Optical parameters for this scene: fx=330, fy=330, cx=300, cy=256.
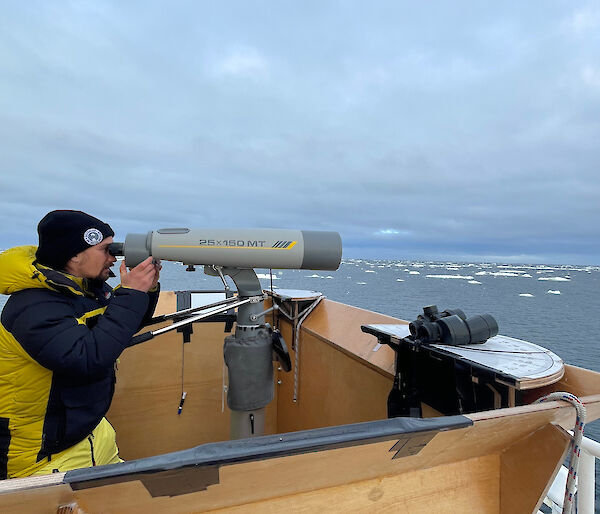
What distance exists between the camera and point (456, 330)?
5.50 ft

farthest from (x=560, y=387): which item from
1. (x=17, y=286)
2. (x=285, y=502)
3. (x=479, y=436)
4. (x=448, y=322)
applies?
(x=17, y=286)

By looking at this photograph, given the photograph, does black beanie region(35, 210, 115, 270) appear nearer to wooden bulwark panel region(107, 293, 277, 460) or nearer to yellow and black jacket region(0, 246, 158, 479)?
yellow and black jacket region(0, 246, 158, 479)

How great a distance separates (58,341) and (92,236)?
0.47 metres

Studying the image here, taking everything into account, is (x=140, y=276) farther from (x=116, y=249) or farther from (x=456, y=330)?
(x=456, y=330)

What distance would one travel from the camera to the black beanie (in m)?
1.37

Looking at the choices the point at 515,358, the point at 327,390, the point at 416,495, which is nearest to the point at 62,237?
the point at 416,495

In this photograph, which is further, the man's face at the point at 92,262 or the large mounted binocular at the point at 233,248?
the large mounted binocular at the point at 233,248

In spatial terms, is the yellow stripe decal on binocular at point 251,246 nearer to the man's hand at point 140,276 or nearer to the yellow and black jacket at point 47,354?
the man's hand at point 140,276

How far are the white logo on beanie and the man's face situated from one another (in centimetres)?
3

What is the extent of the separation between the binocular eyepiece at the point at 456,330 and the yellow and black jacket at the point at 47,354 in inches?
53.1

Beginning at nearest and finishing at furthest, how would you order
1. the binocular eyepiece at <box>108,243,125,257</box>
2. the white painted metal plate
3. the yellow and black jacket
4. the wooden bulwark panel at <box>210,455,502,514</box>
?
the wooden bulwark panel at <box>210,455,502,514</box> → the yellow and black jacket → the white painted metal plate → the binocular eyepiece at <box>108,243,125,257</box>

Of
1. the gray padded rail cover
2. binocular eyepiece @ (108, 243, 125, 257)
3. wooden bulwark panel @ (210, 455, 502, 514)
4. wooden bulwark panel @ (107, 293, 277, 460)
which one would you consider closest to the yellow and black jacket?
binocular eyepiece @ (108, 243, 125, 257)

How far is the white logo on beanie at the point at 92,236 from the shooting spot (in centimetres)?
142

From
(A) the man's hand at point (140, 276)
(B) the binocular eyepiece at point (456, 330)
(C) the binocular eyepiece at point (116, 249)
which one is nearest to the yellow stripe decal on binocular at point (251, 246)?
(A) the man's hand at point (140, 276)
